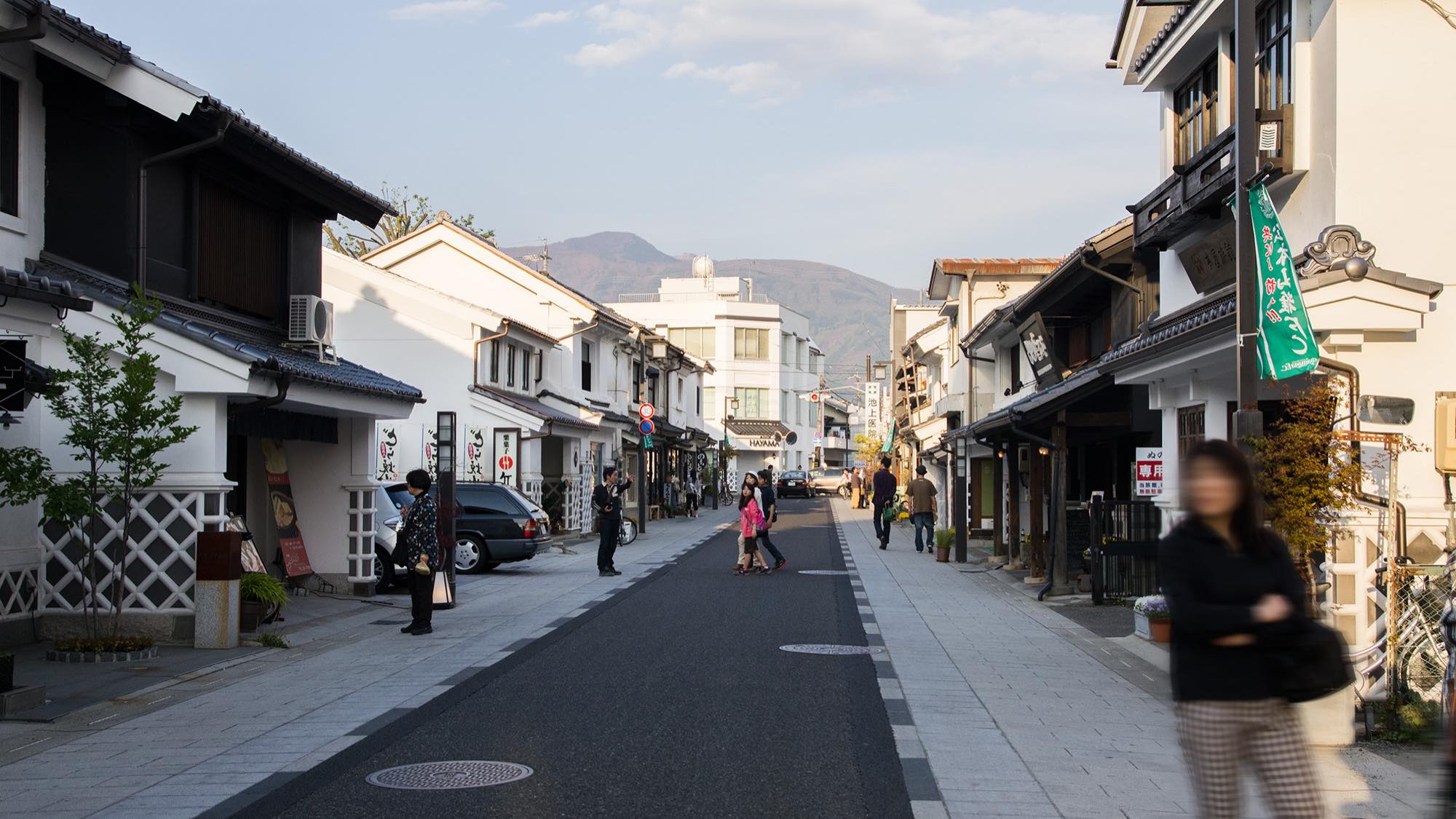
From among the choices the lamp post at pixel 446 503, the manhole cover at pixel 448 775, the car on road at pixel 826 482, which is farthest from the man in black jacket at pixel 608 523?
the car on road at pixel 826 482

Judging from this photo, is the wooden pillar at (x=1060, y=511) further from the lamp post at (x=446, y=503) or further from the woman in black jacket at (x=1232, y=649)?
the woman in black jacket at (x=1232, y=649)

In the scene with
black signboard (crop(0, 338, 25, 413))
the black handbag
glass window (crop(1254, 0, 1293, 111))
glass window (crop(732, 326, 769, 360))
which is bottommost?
the black handbag

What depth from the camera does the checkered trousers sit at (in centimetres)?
472

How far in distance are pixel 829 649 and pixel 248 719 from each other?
586 cm

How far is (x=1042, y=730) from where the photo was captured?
9.20m

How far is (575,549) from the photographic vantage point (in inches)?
1209

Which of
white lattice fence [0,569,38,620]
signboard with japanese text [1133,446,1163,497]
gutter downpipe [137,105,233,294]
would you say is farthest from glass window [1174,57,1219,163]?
white lattice fence [0,569,38,620]

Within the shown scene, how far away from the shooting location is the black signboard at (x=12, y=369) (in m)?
10.2

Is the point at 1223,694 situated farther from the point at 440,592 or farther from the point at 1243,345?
the point at 440,592

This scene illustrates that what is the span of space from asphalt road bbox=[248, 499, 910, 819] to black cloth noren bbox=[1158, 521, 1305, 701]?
7.92 feet

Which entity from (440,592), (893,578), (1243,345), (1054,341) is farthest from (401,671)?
(1054,341)

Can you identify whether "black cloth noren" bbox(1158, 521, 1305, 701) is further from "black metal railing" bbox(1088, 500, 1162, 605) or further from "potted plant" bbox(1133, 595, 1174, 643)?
"black metal railing" bbox(1088, 500, 1162, 605)

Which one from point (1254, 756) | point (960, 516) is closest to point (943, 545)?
point (960, 516)

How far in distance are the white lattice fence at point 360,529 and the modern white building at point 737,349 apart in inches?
2383
